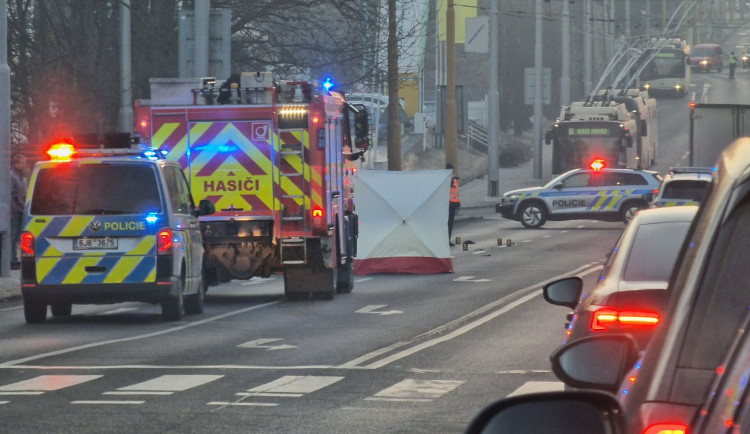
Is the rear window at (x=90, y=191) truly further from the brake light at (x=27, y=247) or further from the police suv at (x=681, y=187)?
the police suv at (x=681, y=187)

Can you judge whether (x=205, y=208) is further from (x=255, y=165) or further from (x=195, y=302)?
(x=255, y=165)

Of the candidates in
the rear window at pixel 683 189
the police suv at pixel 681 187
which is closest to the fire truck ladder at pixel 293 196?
the police suv at pixel 681 187

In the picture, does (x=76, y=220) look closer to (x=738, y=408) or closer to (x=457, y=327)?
(x=457, y=327)

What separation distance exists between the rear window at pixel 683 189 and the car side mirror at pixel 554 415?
63.6 feet

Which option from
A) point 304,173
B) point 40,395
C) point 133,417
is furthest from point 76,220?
point 133,417

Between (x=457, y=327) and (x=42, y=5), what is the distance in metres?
16.7

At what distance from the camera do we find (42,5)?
30484 mm

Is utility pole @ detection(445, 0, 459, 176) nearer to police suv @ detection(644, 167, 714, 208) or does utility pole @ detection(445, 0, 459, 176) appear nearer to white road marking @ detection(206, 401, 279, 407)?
police suv @ detection(644, 167, 714, 208)

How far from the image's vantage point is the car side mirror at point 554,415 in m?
2.53

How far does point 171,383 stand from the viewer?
37.9 ft

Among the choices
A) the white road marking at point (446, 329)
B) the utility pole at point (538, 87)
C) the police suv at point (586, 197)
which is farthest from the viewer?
the utility pole at point (538, 87)

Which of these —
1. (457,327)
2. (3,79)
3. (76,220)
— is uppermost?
(3,79)

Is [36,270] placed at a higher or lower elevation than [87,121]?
lower

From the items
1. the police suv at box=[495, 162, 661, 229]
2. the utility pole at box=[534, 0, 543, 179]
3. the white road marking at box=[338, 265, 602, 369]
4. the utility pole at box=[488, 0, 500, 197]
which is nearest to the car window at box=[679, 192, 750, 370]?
the white road marking at box=[338, 265, 602, 369]
